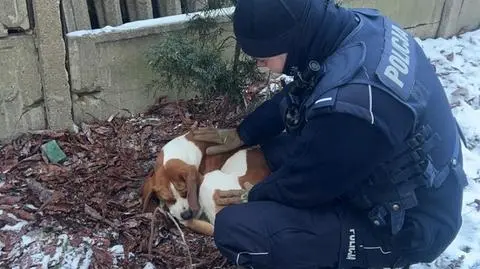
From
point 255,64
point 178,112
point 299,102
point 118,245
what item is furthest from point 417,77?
point 178,112

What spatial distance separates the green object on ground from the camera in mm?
3363

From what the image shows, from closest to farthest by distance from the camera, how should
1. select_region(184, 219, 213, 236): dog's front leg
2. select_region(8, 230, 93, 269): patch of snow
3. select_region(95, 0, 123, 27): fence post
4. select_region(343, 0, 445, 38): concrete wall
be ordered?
select_region(8, 230, 93, 269): patch of snow, select_region(184, 219, 213, 236): dog's front leg, select_region(95, 0, 123, 27): fence post, select_region(343, 0, 445, 38): concrete wall

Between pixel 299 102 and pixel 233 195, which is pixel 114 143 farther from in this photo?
pixel 299 102

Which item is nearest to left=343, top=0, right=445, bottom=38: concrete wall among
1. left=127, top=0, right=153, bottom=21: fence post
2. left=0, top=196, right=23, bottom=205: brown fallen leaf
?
left=127, top=0, right=153, bottom=21: fence post

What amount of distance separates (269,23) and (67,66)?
167 centimetres

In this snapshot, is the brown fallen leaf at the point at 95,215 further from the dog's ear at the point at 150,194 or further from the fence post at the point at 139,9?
the fence post at the point at 139,9

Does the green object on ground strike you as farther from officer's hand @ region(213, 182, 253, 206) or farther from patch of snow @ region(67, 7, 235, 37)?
officer's hand @ region(213, 182, 253, 206)

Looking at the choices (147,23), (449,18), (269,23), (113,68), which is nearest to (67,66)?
(113,68)

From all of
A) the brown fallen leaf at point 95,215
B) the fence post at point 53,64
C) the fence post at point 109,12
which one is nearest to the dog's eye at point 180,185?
the brown fallen leaf at point 95,215

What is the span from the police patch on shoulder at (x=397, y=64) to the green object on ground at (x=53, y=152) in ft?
6.33

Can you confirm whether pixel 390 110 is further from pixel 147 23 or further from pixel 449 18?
pixel 449 18

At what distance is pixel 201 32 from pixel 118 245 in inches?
50.0

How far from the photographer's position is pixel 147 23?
3.52m

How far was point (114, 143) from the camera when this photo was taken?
352 cm
